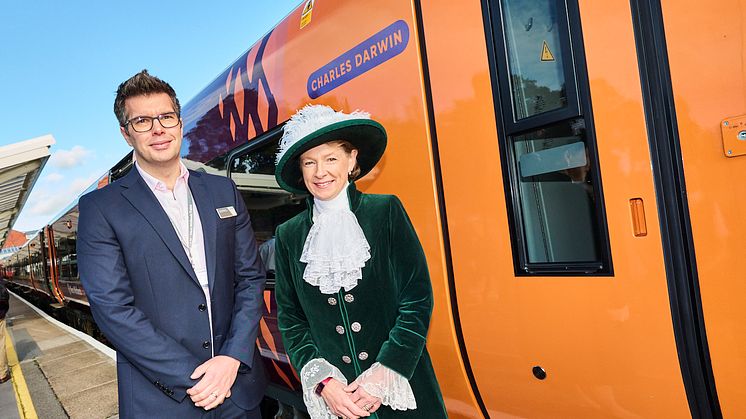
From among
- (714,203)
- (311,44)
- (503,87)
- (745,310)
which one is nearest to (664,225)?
(714,203)

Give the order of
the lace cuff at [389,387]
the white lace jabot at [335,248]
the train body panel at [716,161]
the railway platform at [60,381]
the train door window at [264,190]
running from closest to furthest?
the train body panel at [716,161] → the lace cuff at [389,387] → the white lace jabot at [335,248] → the train door window at [264,190] → the railway platform at [60,381]

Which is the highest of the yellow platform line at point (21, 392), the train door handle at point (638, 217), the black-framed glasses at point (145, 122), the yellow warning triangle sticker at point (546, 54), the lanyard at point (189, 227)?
the yellow warning triangle sticker at point (546, 54)

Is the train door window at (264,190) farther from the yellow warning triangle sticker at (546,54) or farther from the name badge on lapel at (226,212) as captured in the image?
the yellow warning triangle sticker at (546,54)

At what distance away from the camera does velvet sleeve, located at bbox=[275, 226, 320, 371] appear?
185 centimetres

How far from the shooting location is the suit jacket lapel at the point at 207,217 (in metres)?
1.87

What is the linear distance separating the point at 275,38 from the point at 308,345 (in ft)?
6.86

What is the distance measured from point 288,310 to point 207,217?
478 mm

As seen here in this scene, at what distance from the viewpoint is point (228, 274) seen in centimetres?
195

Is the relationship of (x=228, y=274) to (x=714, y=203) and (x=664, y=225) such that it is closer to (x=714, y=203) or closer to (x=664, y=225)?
(x=664, y=225)

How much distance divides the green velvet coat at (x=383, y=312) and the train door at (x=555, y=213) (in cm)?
31

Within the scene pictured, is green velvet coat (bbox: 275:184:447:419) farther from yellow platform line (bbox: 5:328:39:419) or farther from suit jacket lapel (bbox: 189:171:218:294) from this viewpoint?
yellow platform line (bbox: 5:328:39:419)

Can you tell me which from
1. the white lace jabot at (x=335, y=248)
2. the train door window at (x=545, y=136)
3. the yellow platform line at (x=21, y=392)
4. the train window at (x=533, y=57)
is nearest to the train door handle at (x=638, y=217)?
the train door window at (x=545, y=136)

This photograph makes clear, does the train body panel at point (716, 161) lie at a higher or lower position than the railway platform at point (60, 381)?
higher

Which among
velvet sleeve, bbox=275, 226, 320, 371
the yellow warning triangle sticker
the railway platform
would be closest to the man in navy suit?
velvet sleeve, bbox=275, 226, 320, 371
